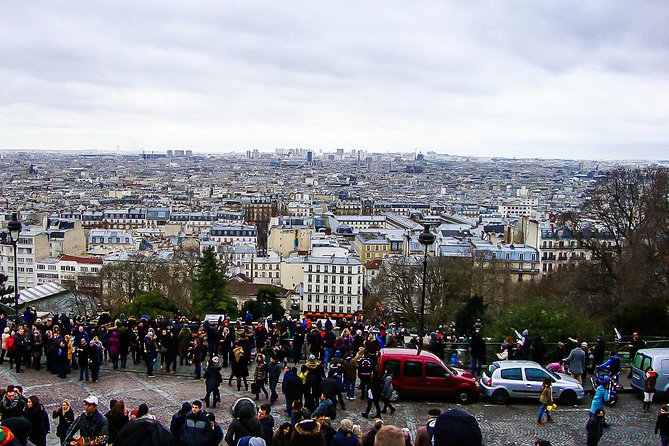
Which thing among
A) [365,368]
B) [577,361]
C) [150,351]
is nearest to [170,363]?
[150,351]

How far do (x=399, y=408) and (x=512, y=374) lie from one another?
2503 millimetres

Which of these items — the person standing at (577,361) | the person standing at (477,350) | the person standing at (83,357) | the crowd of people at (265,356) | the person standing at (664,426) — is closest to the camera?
the person standing at (664,426)

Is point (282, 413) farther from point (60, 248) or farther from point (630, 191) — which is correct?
point (60, 248)

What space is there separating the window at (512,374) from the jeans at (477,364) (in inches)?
79.3

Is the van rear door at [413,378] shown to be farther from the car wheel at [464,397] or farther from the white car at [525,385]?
the white car at [525,385]

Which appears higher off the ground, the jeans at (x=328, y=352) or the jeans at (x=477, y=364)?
the jeans at (x=328, y=352)

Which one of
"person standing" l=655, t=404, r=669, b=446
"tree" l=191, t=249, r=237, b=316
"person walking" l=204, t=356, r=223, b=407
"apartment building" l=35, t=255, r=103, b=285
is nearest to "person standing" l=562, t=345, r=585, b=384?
"person standing" l=655, t=404, r=669, b=446

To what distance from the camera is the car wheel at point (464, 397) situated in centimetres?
1509

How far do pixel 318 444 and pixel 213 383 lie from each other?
19.3 feet

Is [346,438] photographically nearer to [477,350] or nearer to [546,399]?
[546,399]

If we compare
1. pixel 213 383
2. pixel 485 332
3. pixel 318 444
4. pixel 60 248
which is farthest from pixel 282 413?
pixel 60 248

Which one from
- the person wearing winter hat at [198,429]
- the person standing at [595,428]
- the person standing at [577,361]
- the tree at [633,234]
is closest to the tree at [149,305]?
the person standing at [577,361]

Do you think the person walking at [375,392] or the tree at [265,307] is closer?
the person walking at [375,392]

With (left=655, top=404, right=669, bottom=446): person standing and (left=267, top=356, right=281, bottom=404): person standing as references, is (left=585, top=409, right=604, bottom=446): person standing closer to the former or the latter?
(left=655, top=404, right=669, bottom=446): person standing
